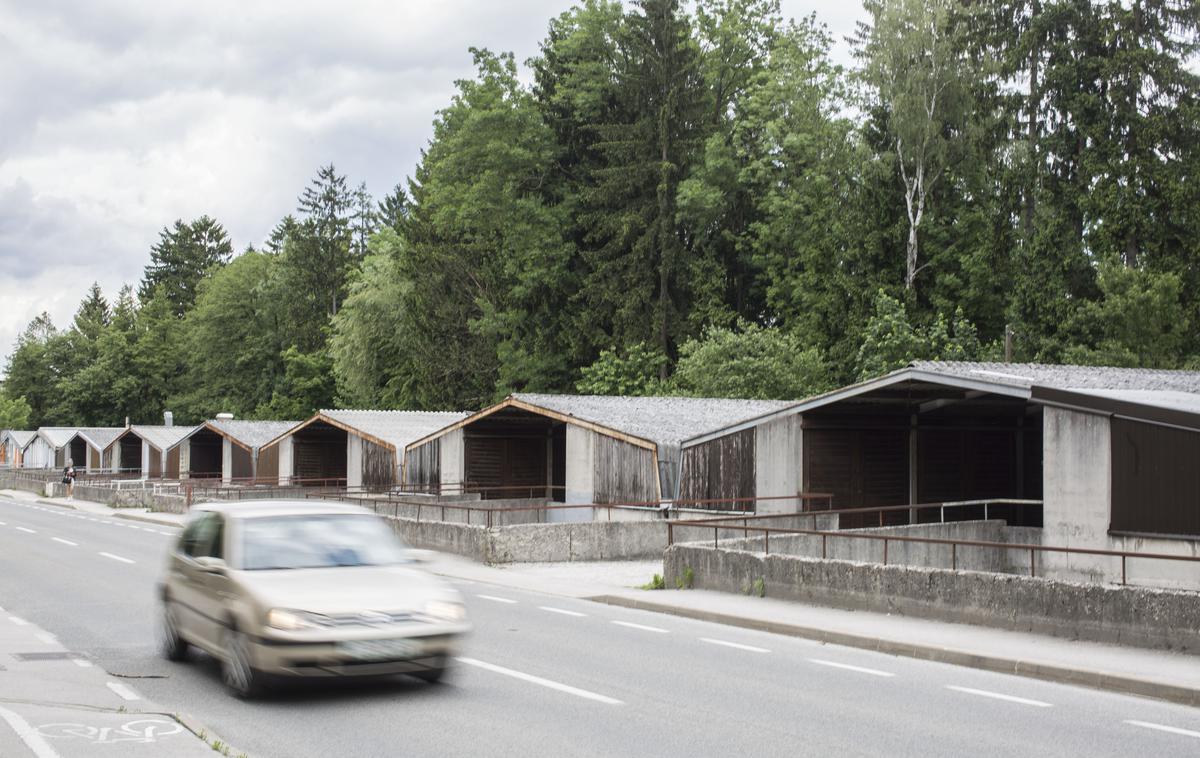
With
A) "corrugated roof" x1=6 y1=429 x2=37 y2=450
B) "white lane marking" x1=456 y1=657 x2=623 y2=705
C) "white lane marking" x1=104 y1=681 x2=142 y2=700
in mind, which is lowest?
"white lane marking" x1=456 y1=657 x2=623 y2=705

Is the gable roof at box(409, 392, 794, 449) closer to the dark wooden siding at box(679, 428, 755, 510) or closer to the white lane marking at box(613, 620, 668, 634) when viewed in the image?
the dark wooden siding at box(679, 428, 755, 510)

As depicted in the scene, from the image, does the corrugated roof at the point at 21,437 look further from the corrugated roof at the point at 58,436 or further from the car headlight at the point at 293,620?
the car headlight at the point at 293,620

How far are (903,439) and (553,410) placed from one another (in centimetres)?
1092

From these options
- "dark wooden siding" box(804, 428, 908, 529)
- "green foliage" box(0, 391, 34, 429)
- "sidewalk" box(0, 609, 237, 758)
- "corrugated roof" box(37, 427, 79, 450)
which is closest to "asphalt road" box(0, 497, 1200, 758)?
"sidewalk" box(0, 609, 237, 758)

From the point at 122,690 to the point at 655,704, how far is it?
4860 millimetres

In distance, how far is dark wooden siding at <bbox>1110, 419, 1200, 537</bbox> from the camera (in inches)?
832

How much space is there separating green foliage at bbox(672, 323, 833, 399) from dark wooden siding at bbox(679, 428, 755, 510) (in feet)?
66.3

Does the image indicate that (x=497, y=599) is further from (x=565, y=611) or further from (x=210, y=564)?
(x=210, y=564)

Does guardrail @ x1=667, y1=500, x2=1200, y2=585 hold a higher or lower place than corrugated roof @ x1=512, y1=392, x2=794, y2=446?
lower

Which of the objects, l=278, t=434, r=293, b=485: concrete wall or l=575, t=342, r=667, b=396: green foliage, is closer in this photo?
l=278, t=434, r=293, b=485: concrete wall

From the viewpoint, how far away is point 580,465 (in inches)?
1453

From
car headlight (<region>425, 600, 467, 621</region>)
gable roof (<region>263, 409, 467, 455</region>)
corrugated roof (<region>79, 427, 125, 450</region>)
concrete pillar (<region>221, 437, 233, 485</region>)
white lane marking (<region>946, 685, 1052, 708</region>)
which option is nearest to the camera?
car headlight (<region>425, 600, 467, 621</region>)

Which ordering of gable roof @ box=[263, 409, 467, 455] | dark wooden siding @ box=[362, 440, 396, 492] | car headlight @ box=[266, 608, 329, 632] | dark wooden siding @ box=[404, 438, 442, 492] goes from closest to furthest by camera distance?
car headlight @ box=[266, 608, 329, 632] < dark wooden siding @ box=[404, 438, 442, 492] < dark wooden siding @ box=[362, 440, 396, 492] < gable roof @ box=[263, 409, 467, 455]

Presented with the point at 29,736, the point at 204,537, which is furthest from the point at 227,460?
the point at 29,736
